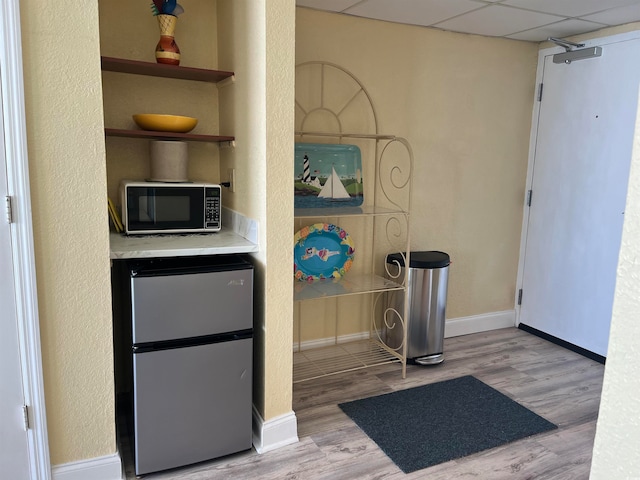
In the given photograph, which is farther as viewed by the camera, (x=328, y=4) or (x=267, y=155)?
(x=328, y=4)

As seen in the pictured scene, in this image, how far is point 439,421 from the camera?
255 centimetres

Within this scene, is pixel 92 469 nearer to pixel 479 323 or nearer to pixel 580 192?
pixel 479 323

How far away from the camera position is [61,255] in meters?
1.82

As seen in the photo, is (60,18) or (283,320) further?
(283,320)

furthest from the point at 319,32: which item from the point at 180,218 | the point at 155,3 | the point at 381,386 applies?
the point at 381,386

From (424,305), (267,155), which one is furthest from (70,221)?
(424,305)

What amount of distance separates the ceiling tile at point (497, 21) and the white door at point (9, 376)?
8.56ft

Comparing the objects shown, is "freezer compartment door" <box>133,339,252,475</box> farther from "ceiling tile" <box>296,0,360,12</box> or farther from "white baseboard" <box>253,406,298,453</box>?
"ceiling tile" <box>296,0,360,12</box>

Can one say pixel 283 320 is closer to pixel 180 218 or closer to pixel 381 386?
pixel 180 218

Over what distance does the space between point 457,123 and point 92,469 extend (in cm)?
302

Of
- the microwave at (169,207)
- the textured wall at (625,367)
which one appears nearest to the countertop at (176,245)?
the microwave at (169,207)

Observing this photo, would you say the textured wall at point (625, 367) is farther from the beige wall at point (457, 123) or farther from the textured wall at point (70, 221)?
the beige wall at point (457, 123)

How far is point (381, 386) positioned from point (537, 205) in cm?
192

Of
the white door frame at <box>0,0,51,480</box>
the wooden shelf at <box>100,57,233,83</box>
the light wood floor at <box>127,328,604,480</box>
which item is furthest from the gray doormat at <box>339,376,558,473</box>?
the wooden shelf at <box>100,57,233,83</box>
